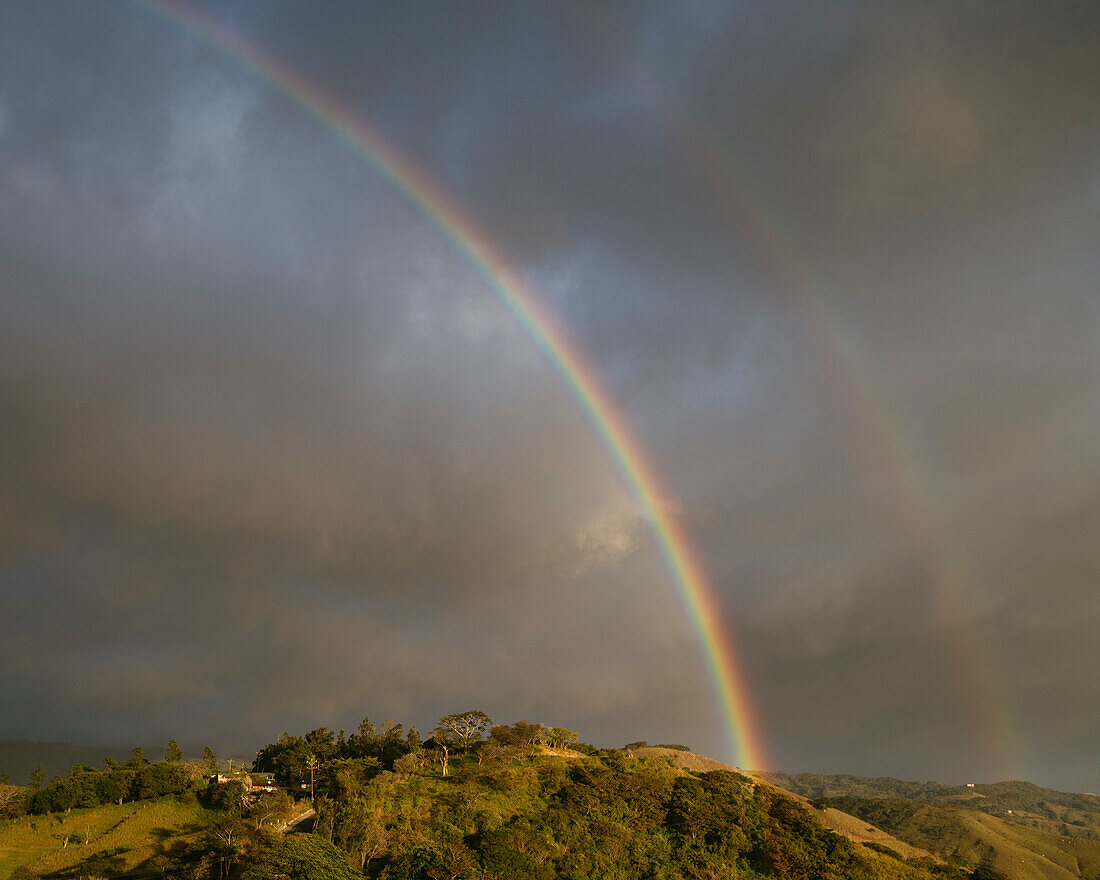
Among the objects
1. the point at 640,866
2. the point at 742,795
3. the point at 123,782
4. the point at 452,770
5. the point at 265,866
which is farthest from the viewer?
the point at 742,795

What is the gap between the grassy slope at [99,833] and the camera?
78.2 metres

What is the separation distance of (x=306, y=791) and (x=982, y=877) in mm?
111137

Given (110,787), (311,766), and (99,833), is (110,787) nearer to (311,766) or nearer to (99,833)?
(99,833)

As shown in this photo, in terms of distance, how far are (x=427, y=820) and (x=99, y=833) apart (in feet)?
134

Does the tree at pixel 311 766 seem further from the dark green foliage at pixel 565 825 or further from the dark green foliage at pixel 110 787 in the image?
the dark green foliage at pixel 110 787

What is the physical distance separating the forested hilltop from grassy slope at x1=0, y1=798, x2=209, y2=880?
1.06 feet

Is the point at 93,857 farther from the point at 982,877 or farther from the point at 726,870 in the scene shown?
the point at 982,877

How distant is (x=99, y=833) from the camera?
294 ft

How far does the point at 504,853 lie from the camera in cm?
8194

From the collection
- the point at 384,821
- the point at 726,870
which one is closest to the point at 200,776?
the point at 384,821

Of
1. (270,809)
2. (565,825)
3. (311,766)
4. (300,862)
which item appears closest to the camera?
(300,862)

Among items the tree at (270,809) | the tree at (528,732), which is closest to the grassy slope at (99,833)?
the tree at (270,809)

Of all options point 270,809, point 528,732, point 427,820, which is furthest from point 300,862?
point 528,732

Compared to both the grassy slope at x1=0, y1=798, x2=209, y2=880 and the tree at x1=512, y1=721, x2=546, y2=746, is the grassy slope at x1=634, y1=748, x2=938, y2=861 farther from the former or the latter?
the grassy slope at x1=0, y1=798, x2=209, y2=880
